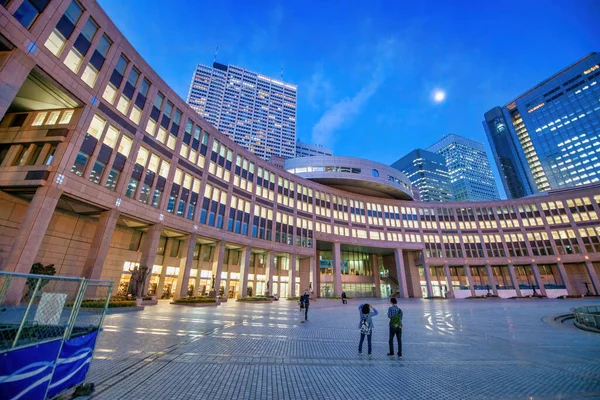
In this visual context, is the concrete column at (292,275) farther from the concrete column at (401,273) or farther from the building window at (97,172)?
the building window at (97,172)

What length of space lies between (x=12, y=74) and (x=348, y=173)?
4982 cm

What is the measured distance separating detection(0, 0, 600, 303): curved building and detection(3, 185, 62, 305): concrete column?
81mm

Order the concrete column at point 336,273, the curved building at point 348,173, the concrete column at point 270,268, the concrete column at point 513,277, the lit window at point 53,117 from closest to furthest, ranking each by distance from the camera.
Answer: the lit window at point 53,117, the concrete column at point 270,268, the concrete column at point 336,273, the concrete column at point 513,277, the curved building at point 348,173

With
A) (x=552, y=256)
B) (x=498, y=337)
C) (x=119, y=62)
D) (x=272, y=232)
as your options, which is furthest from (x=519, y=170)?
(x=119, y=62)

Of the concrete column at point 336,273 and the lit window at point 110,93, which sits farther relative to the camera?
the concrete column at point 336,273

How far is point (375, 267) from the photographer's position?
198 feet

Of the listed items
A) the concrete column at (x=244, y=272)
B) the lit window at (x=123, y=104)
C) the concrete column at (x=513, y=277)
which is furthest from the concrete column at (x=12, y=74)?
the concrete column at (x=513, y=277)

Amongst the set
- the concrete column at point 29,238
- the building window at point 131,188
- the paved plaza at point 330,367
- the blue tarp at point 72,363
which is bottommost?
the paved plaza at point 330,367

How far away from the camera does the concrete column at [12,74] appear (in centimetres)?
1430

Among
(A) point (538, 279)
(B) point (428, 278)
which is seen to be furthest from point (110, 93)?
(A) point (538, 279)

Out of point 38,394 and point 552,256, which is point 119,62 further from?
point 552,256

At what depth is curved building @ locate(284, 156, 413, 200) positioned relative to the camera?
182 ft

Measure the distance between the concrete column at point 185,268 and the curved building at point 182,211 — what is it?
13 cm

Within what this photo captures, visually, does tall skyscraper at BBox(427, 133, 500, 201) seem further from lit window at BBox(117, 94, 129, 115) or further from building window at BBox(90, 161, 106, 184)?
building window at BBox(90, 161, 106, 184)
